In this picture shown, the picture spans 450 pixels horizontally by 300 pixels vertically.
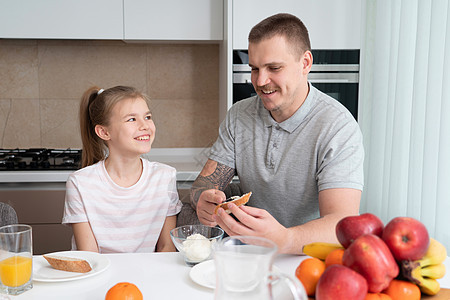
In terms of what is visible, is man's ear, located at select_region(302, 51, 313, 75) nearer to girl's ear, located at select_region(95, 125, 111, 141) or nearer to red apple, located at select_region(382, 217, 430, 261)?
girl's ear, located at select_region(95, 125, 111, 141)

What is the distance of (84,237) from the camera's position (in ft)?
5.52

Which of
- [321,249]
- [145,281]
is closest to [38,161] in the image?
[145,281]

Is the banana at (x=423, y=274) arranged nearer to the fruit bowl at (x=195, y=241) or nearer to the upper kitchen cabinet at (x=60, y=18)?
the fruit bowl at (x=195, y=241)

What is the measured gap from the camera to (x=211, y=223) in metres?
1.49

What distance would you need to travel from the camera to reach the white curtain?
1.97 metres

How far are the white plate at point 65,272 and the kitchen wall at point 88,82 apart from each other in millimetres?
2013

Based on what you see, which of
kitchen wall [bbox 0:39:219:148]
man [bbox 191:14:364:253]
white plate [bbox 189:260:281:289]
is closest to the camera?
white plate [bbox 189:260:281:289]

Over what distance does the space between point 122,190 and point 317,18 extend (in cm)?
152

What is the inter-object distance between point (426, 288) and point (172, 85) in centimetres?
253

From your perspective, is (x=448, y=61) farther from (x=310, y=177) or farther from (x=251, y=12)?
(x=251, y=12)

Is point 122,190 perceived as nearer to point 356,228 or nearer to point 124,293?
point 124,293

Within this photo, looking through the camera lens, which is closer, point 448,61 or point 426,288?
point 426,288

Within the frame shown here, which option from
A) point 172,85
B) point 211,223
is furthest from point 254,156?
point 172,85

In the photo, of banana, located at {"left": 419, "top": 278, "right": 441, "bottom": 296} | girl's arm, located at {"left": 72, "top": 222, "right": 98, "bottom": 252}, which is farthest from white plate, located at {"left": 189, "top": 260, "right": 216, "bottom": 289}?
girl's arm, located at {"left": 72, "top": 222, "right": 98, "bottom": 252}
